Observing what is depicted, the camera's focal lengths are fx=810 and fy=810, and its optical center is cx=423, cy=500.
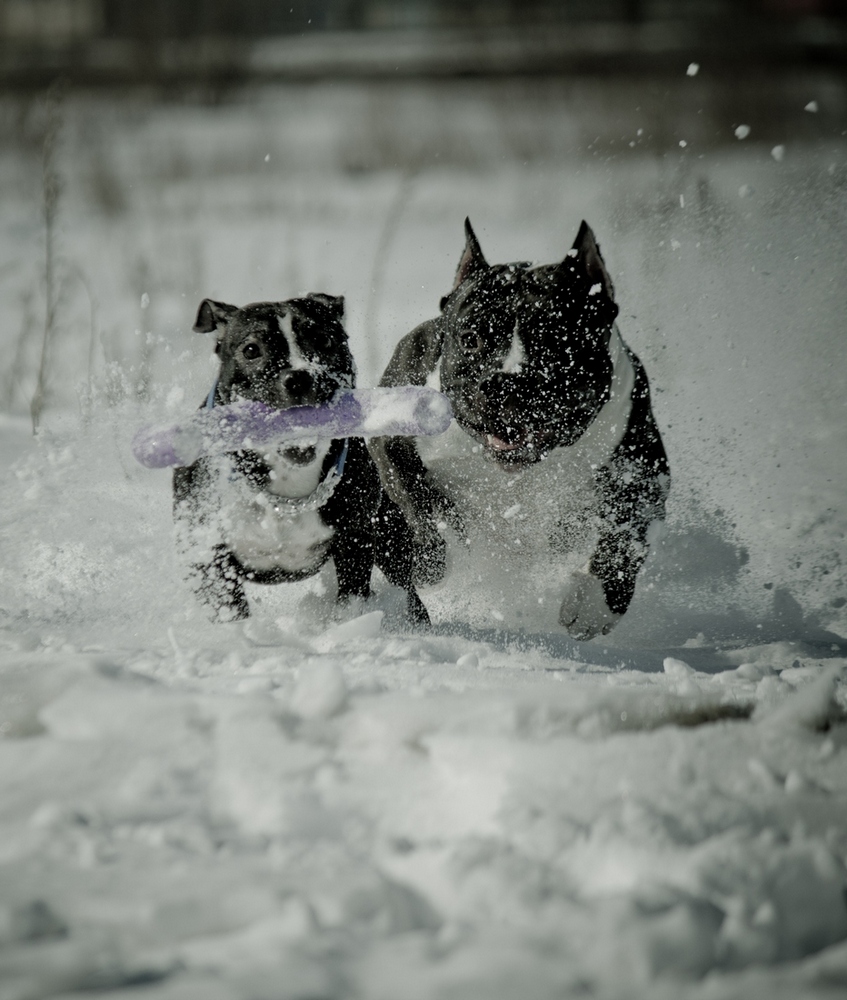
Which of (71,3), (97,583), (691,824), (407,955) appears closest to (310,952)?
(407,955)

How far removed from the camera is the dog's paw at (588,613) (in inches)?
122

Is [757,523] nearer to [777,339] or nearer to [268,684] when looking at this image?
[777,339]

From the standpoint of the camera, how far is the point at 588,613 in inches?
123

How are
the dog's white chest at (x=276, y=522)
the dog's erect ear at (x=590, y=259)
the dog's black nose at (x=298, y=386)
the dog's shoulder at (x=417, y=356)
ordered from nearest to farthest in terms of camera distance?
the dog's black nose at (x=298, y=386) → the dog's erect ear at (x=590, y=259) → the dog's white chest at (x=276, y=522) → the dog's shoulder at (x=417, y=356)

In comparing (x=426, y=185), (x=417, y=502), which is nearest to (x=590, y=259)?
(x=417, y=502)

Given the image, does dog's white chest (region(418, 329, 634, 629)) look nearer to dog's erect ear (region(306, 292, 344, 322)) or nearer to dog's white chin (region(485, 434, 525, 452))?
dog's white chin (region(485, 434, 525, 452))

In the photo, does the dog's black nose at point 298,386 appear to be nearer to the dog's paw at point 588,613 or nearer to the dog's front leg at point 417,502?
the dog's front leg at point 417,502

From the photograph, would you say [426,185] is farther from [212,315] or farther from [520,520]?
[520,520]

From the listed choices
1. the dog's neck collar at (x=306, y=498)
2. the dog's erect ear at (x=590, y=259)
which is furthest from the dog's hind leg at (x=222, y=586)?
the dog's erect ear at (x=590, y=259)

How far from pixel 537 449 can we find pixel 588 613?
66 cm

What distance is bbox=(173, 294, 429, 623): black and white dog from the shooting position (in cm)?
302

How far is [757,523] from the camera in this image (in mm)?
4039

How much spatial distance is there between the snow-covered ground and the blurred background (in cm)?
5

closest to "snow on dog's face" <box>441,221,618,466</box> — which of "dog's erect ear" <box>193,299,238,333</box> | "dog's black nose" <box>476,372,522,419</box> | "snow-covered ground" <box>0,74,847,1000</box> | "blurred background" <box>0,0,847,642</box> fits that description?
"dog's black nose" <box>476,372,522,419</box>
